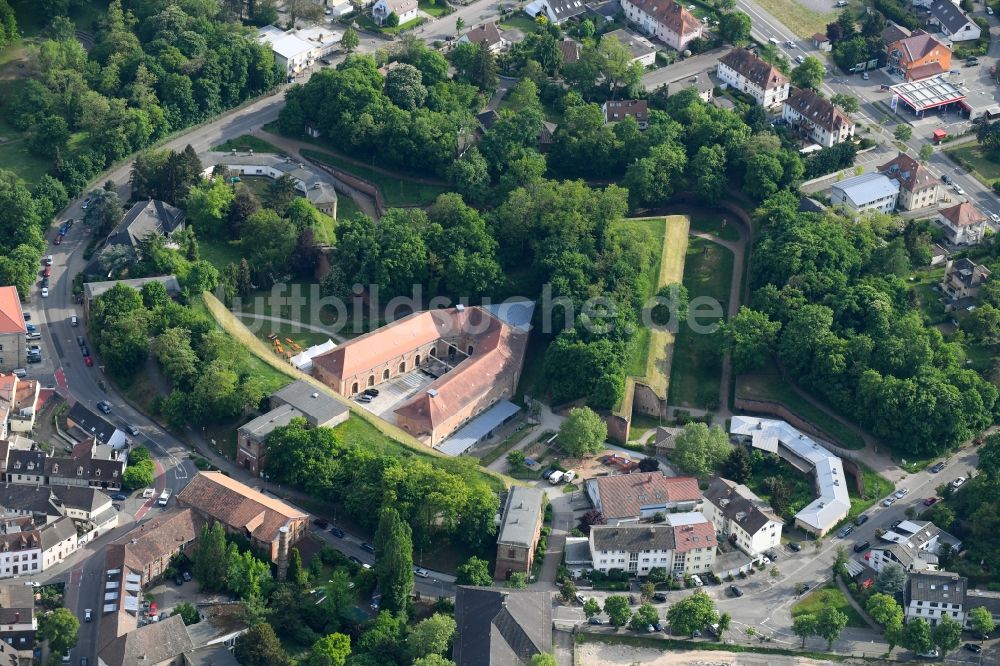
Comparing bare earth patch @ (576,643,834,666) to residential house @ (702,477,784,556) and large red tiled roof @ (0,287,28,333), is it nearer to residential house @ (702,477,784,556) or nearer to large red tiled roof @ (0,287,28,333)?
residential house @ (702,477,784,556)

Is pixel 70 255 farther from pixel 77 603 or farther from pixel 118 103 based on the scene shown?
pixel 77 603

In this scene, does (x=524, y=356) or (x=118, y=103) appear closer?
(x=524, y=356)

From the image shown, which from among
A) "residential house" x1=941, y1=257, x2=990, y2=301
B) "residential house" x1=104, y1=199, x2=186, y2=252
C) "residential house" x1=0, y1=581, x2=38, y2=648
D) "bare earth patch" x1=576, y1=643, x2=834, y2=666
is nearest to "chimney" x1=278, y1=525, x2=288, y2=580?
"residential house" x1=0, y1=581, x2=38, y2=648

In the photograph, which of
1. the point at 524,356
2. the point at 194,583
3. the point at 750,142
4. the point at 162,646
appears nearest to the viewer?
the point at 162,646

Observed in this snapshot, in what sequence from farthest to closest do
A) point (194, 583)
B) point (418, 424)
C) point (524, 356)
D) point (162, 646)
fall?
point (524, 356)
point (418, 424)
point (194, 583)
point (162, 646)

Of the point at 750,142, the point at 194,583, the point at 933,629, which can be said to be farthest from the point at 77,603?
the point at 750,142

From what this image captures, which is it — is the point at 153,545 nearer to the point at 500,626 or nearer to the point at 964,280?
the point at 500,626
